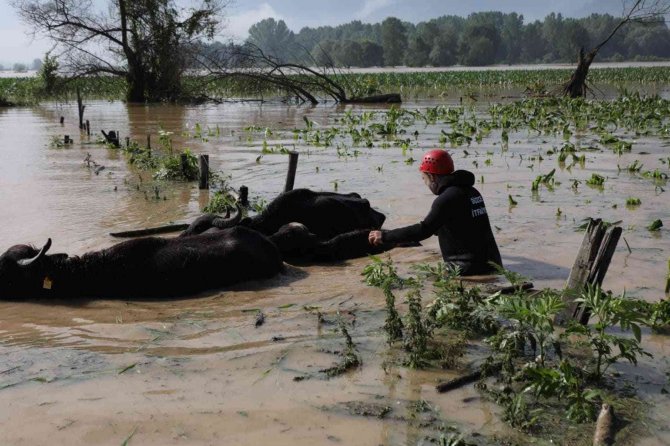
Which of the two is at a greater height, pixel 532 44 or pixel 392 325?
pixel 532 44

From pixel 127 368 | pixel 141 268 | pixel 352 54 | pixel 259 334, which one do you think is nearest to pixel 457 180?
pixel 259 334

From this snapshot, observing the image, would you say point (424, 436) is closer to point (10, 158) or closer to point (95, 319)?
point (95, 319)

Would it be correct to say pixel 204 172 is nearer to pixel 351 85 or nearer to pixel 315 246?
pixel 315 246

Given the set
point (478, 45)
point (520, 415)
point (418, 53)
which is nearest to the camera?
point (520, 415)

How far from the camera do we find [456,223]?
22.5ft

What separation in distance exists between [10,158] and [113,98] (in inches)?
920

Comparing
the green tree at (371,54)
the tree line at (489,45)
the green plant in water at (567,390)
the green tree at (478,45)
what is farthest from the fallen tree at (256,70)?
the green tree at (371,54)

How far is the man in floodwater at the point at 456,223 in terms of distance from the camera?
672cm

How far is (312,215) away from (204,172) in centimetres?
341

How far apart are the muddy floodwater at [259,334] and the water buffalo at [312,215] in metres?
0.87

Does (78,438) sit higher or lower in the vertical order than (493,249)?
lower

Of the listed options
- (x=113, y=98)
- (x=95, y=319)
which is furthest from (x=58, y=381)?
(x=113, y=98)

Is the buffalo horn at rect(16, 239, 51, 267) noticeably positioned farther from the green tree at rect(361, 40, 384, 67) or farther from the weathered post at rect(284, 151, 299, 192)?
the green tree at rect(361, 40, 384, 67)

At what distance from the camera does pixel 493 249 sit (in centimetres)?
685
